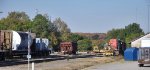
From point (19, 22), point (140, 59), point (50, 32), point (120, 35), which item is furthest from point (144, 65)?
point (120, 35)

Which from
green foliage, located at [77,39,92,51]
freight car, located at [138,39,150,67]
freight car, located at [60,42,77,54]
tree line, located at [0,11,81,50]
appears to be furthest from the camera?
green foliage, located at [77,39,92,51]

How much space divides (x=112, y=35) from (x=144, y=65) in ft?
464

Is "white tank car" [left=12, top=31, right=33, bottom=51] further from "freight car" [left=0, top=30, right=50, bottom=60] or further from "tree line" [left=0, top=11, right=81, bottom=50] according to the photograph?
"tree line" [left=0, top=11, right=81, bottom=50]

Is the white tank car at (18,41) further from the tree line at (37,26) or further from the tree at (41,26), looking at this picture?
the tree at (41,26)

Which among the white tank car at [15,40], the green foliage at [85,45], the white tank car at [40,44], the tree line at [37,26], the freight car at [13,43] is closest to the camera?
the freight car at [13,43]

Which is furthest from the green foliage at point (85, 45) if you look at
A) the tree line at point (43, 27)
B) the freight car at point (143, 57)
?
the freight car at point (143, 57)

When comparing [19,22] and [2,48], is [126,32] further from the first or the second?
[2,48]

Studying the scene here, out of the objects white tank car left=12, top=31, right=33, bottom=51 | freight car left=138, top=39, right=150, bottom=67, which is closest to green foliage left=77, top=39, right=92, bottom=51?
white tank car left=12, top=31, right=33, bottom=51

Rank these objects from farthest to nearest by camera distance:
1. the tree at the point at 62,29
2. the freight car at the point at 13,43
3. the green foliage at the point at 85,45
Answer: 1. the tree at the point at 62,29
2. the green foliage at the point at 85,45
3. the freight car at the point at 13,43

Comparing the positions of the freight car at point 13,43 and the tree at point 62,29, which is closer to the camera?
the freight car at point 13,43

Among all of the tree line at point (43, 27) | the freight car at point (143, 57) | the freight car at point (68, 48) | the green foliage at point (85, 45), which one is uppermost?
the tree line at point (43, 27)

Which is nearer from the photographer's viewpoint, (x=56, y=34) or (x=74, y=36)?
(x=56, y=34)

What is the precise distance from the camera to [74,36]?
465 feet

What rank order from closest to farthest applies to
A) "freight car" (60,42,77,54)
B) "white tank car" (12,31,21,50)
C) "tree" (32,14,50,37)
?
"white tank car" (12,31,21,50), "freight car" (60,42,77,54), "tree" (32,14,50,37)
